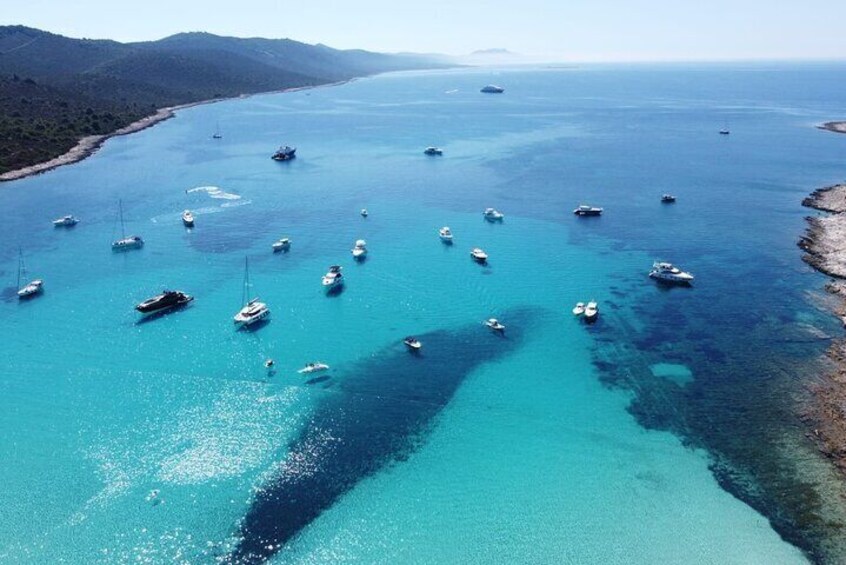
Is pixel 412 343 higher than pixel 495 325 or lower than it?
lower

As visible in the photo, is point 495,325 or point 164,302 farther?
point 164,302

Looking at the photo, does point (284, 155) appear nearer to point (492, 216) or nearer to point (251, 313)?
point (492, 216)

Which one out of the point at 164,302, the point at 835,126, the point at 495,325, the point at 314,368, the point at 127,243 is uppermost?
the point at 835,126

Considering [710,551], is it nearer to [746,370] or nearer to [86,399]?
[746,370]

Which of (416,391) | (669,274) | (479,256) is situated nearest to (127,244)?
(479,256)

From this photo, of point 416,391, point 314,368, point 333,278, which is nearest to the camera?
point 416,391
